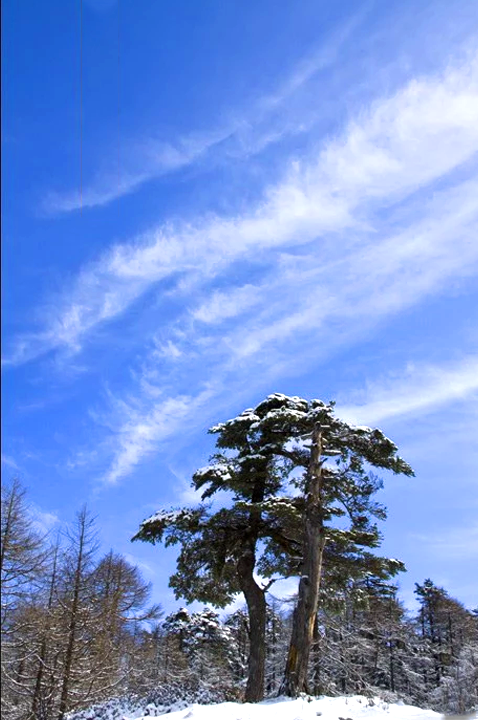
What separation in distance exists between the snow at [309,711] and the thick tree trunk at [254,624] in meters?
3.17

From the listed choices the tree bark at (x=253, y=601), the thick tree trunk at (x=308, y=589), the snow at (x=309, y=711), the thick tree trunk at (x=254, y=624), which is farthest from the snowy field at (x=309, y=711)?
the tree bark at (x=253, y=601)

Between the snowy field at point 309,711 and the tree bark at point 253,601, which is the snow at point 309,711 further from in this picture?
the tree bark at point 253,601

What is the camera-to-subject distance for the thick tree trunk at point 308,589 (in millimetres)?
15836

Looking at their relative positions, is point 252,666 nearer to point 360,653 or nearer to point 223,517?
point 223,517

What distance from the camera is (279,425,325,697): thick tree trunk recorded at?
15836mm

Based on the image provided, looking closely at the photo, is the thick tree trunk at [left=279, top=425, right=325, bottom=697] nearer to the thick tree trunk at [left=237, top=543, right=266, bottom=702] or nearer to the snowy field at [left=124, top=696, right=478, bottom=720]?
the thick tree trunk at [left=237, top=543, right=266, bottom=702]

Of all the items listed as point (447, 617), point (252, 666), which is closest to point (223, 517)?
point (252, 666)

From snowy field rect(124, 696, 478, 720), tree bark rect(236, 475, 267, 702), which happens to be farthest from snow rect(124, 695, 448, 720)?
tree bark rect(236, 475, 267, 702)

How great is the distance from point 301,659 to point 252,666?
2.23 meters

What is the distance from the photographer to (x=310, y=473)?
704 inches

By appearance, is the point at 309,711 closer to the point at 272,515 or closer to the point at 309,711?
the point at 309,711

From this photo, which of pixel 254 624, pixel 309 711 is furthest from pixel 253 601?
pixel 309 711

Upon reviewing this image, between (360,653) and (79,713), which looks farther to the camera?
(360,653)

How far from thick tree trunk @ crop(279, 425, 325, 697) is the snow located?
171 centimetres
